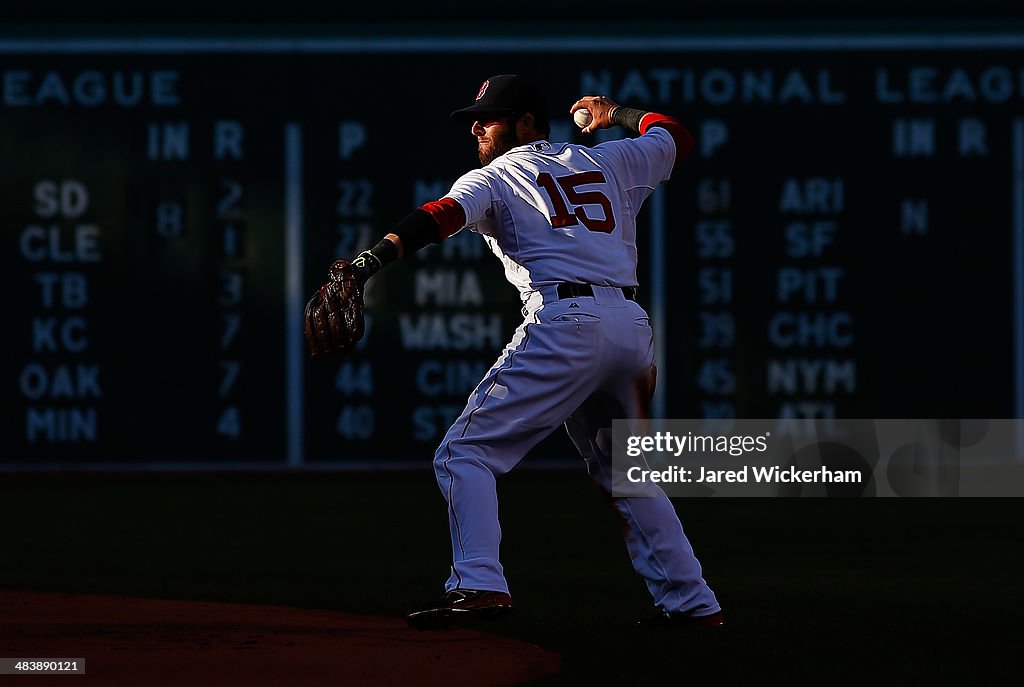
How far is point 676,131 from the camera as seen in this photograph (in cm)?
623

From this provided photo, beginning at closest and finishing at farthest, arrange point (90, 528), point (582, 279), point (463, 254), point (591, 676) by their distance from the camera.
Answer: point (591, 676) → point (582, 279) → point (90, 528) → point (463, 254)

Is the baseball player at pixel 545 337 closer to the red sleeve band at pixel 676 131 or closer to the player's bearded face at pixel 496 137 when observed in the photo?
the player's bearded face at pixel 496 137

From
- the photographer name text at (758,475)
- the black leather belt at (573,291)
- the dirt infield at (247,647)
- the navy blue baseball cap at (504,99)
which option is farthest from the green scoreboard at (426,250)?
the black leather belt at (573,291)

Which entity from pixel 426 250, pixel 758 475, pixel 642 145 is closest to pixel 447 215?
pixel 642 145

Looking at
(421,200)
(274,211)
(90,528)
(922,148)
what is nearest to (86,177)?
(274,211)

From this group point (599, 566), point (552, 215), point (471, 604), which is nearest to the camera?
point (471, 604)

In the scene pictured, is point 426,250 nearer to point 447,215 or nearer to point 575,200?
point 575,200

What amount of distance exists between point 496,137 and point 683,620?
67.5 inches

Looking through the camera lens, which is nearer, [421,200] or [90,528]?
[90,528]

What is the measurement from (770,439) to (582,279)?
29.4 ft

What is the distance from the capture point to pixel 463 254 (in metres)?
14.1

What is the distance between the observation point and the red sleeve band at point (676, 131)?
6.18 metres

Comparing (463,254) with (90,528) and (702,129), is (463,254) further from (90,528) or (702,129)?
(90,528)

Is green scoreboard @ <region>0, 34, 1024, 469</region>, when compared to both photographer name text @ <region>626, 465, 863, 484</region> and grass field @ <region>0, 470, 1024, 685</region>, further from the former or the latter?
grass field @ <region>0, 470, 1024, 685</region>
